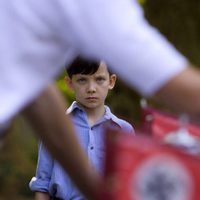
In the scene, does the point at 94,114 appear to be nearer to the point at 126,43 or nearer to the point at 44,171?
the point at 44,171

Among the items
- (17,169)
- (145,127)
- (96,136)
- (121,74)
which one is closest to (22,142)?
(17,169)

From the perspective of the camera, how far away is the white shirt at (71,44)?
3.11 meters

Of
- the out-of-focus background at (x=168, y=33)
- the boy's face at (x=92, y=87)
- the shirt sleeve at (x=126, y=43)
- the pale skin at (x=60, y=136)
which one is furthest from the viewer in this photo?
the out-of-focus background at (x=168, y=33)

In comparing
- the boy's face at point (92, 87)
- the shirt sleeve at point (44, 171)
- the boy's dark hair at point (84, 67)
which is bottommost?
the shirt sleeve at point (44, 171)

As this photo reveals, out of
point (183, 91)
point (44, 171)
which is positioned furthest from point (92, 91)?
point (183, 91)

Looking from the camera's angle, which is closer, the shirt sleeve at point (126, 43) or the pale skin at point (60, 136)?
the shirt sleeve at point (126, 43)

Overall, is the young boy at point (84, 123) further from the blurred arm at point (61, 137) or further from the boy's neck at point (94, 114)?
the blurred arm at point (61, 137)

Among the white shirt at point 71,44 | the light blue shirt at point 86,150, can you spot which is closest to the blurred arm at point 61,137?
the white shirt at point 71,44

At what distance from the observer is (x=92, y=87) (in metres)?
5.27

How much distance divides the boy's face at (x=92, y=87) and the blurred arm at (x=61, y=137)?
5.32ft

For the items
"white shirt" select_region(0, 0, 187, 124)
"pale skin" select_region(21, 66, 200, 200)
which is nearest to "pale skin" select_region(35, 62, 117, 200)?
"pale skin" select_region(21, 66, 200, 200)

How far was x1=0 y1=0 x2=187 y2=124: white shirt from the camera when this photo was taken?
10.2 feet

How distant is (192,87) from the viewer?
3.16m

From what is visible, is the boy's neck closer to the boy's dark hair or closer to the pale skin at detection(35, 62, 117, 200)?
the pale skin at detection(35, 62, 117, 200)
